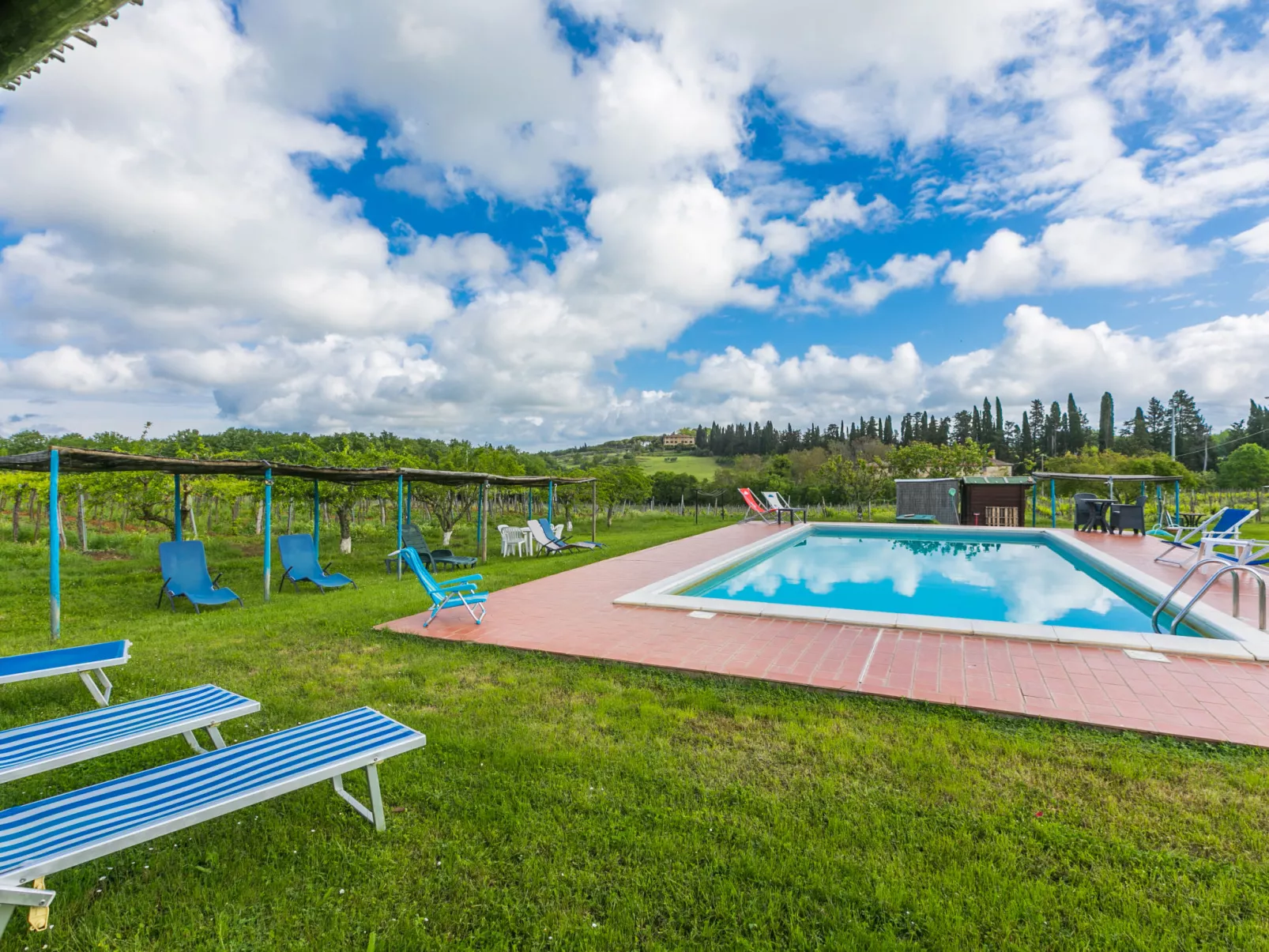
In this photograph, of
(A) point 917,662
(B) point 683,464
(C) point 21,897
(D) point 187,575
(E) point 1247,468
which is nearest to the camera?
(C) point 21,897

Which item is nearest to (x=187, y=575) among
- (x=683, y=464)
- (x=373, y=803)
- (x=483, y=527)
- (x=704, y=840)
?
(x=483, y=527)

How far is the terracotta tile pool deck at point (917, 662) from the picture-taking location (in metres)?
3.51

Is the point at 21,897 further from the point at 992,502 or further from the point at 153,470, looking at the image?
the point at 992,502

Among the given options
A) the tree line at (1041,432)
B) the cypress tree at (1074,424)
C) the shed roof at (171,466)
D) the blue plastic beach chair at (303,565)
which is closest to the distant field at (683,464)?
the tree line at (1041,432)

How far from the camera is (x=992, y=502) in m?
17.3

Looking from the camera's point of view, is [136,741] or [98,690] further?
[98,690]

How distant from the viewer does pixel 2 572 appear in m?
9.68

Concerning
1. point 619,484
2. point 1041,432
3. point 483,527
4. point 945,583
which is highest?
point 1041,432

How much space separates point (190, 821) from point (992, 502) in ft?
64.2

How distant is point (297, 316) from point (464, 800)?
22.3 metres

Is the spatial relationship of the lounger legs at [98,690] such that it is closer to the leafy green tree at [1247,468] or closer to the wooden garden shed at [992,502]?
the wooden garden shed at [992,502]

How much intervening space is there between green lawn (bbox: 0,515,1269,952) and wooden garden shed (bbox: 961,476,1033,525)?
52.7 feet

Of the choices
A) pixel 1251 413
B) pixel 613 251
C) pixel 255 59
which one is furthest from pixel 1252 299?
pixel 1251 413

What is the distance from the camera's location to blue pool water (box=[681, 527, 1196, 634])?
23.4 feet
